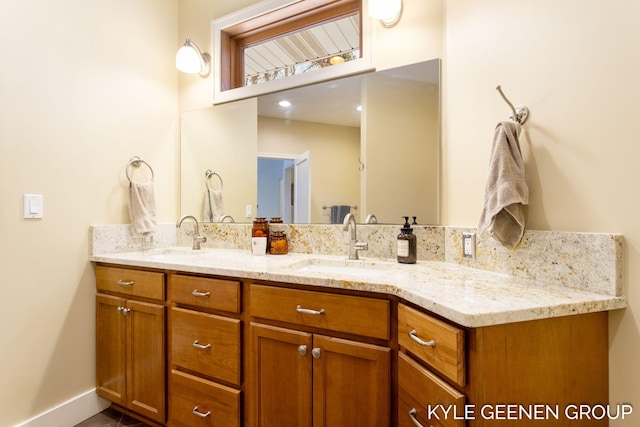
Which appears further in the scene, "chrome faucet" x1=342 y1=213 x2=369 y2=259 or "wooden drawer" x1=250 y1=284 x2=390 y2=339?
"chrome faucet" x1=342 y1=213 x2=369 y2=259

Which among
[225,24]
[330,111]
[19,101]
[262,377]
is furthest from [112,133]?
[262,377]

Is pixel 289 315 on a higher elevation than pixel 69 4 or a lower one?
lower

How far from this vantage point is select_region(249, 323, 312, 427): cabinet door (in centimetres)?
117

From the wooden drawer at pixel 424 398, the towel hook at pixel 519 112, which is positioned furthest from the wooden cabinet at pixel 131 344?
the towel hook at pixel 519 112

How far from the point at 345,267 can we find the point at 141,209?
132 cm

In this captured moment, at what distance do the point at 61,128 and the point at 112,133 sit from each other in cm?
26

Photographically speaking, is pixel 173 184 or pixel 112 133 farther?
pixel 173 184

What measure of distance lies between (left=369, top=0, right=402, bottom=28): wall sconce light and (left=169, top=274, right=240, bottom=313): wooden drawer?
59.4 inches

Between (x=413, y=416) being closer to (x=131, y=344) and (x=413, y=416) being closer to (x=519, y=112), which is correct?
(x=519, y=112)

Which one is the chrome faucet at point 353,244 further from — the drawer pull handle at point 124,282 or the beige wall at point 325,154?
the drawer pull handle at point 124,282

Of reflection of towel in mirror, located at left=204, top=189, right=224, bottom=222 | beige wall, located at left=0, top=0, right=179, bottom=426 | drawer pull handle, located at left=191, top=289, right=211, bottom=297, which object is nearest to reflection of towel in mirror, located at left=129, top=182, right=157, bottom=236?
beige wall, located at left=0, top=0, right=179, bottom=426

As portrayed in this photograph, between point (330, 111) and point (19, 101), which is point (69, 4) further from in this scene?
point (330, 111)

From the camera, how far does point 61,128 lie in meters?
1.61

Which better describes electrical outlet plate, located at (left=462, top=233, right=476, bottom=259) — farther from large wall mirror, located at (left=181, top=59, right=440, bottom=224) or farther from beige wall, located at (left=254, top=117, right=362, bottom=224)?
beige wall, located at (left=254, top=117, right=362, bottom=224)
